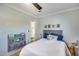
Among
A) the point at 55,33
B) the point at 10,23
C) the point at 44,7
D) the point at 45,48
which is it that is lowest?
the point at 45,48

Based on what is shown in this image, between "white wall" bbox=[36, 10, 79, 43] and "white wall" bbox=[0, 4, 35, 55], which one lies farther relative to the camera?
"white wall" bbox=[36, 10, 79, 43]

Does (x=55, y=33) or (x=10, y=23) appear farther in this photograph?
(x=55, y=33)

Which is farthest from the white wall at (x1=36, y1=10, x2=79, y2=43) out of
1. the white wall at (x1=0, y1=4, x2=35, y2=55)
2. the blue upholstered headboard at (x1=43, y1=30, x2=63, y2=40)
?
Answer: the white wall at (x1=0, y1=4, x2=35, y2=55)

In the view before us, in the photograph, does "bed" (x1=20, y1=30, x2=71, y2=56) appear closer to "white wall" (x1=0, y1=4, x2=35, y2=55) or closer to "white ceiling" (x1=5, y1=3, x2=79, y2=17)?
"white wall" (x1=0, y1=4, x2=35, y2=55)

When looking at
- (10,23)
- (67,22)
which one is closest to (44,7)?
(67,22)

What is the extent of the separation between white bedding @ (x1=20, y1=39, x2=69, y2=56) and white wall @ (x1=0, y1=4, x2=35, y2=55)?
0.23 meters

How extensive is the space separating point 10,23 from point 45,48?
0.60 m

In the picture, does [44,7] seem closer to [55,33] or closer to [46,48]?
[55,33]

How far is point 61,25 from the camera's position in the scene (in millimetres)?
1234

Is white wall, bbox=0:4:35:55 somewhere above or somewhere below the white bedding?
above

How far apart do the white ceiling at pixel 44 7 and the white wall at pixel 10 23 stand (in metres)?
0.07

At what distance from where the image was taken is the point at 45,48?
121 cm

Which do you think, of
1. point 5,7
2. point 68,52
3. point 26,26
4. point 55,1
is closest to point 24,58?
point 26,26

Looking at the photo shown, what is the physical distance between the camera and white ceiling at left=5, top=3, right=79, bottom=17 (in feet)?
3.71
